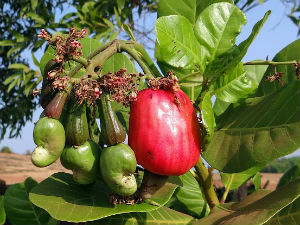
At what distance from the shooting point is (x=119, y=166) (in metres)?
0.73

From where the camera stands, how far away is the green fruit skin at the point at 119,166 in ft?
2.40

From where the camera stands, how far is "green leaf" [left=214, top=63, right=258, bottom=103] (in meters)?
1.04

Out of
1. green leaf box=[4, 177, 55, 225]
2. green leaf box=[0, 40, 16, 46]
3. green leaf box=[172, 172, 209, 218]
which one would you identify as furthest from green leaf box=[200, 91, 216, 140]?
green leaf box=[0, 40, 16, 46]

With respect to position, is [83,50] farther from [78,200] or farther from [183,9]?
[78,200]

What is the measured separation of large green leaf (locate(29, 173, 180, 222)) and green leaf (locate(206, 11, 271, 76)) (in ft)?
1.00

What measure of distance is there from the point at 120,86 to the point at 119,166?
0.52 ft

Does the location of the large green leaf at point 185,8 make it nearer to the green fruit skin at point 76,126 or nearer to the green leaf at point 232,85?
the green leaf at point 232,85

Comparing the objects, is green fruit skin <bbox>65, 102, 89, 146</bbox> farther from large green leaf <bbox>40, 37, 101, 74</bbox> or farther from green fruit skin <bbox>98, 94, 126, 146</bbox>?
large green leaf <bbox>40, 37, 101, 74</bbox>

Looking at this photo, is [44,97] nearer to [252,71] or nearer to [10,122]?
[252,71]

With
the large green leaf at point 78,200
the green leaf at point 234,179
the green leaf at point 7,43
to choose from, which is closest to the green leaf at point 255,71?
the green leaf at point 234,179

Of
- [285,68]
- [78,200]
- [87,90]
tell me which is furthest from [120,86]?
[285,68]

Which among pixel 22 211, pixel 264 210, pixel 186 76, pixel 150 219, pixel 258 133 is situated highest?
pixel 186 76

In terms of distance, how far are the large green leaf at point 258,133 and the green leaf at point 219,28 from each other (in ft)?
0.51

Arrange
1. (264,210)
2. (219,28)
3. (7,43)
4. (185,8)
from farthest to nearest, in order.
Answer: (7,43)
(185,8)
(219,28)
(264,210)
